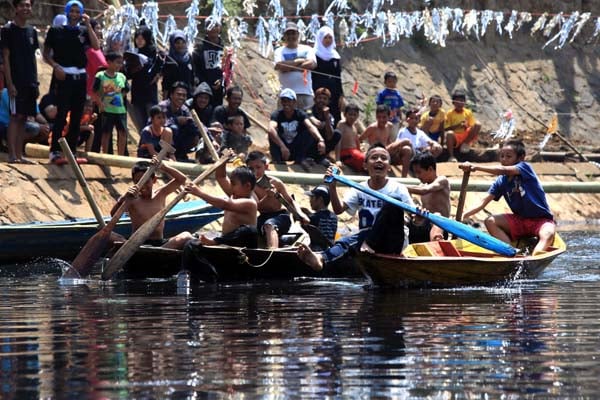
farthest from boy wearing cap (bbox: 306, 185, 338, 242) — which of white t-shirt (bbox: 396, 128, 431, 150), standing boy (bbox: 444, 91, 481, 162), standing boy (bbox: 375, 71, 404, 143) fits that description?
standing boy (bbox: 444, 91, 481, 162)

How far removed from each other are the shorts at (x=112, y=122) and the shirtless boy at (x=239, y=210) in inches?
205

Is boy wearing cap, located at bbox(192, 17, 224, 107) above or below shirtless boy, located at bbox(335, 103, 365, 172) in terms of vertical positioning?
above

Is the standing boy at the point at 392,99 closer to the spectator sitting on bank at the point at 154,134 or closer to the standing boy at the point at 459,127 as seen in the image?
the standing boy at the point at 459,127

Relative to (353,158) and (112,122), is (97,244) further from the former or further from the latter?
(353,158)

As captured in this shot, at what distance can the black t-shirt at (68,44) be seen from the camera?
18031 mm

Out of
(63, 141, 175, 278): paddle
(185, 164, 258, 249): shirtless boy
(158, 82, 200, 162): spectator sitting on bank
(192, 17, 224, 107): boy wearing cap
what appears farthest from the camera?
(192, 17, 224, 107): boy wearing cap

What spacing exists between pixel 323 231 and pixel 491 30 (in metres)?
16.1

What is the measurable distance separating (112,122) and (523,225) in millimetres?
6620

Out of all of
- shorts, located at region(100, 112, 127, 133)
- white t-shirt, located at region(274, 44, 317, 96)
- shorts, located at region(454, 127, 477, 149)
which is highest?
white t-shirt, located at region(274, 44, 317, 96)

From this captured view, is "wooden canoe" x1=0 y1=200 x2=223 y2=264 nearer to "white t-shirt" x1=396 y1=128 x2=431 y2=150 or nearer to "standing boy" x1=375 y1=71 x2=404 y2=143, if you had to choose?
"white t-shirt" x1=396 y1=128 x2=431 y2=150

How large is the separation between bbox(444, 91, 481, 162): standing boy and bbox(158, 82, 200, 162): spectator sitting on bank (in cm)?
567

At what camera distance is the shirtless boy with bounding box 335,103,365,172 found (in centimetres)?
2203

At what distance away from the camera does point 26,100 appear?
18047 mm

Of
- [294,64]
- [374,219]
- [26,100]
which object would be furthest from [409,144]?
[374,219]
